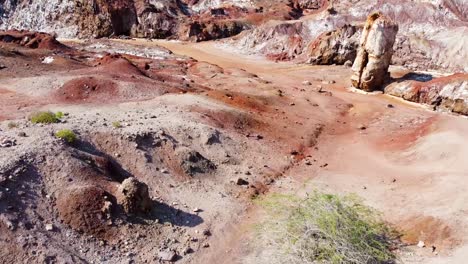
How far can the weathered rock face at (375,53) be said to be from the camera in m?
28.4

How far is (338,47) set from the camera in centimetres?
3616

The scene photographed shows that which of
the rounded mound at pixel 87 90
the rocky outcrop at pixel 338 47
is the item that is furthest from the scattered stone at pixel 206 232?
the rocky outcrop at pixel 338 47

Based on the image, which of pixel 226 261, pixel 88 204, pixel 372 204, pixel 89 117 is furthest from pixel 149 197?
pixel 372 204

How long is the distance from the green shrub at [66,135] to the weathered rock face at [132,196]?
2.55m

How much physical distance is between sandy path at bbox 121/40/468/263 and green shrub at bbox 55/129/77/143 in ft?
18.0

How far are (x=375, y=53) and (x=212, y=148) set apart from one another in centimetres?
1545

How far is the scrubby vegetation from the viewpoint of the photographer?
11000 millimetres

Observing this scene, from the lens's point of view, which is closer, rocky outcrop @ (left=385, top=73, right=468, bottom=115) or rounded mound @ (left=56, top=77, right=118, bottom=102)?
rounded mound @ (left=56, top=77, right=118, bottom=102)

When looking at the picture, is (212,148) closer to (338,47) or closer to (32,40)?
(32,40)

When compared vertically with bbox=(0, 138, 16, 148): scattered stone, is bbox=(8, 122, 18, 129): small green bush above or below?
below

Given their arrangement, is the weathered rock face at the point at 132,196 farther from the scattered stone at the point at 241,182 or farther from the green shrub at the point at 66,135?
the scattered stone at the point at 241,182

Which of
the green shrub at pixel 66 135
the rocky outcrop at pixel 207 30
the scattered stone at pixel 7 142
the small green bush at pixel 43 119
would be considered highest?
the scattered stone at pixel 7 142

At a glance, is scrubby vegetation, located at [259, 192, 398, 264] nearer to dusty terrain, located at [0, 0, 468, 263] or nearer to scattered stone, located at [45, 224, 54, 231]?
dusty terrain, located at [0, 0, 468, 263]

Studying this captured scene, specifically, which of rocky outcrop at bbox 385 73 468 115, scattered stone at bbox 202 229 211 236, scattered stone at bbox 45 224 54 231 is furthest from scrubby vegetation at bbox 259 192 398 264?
rocky outcrop at bbox 385 73 468 115
